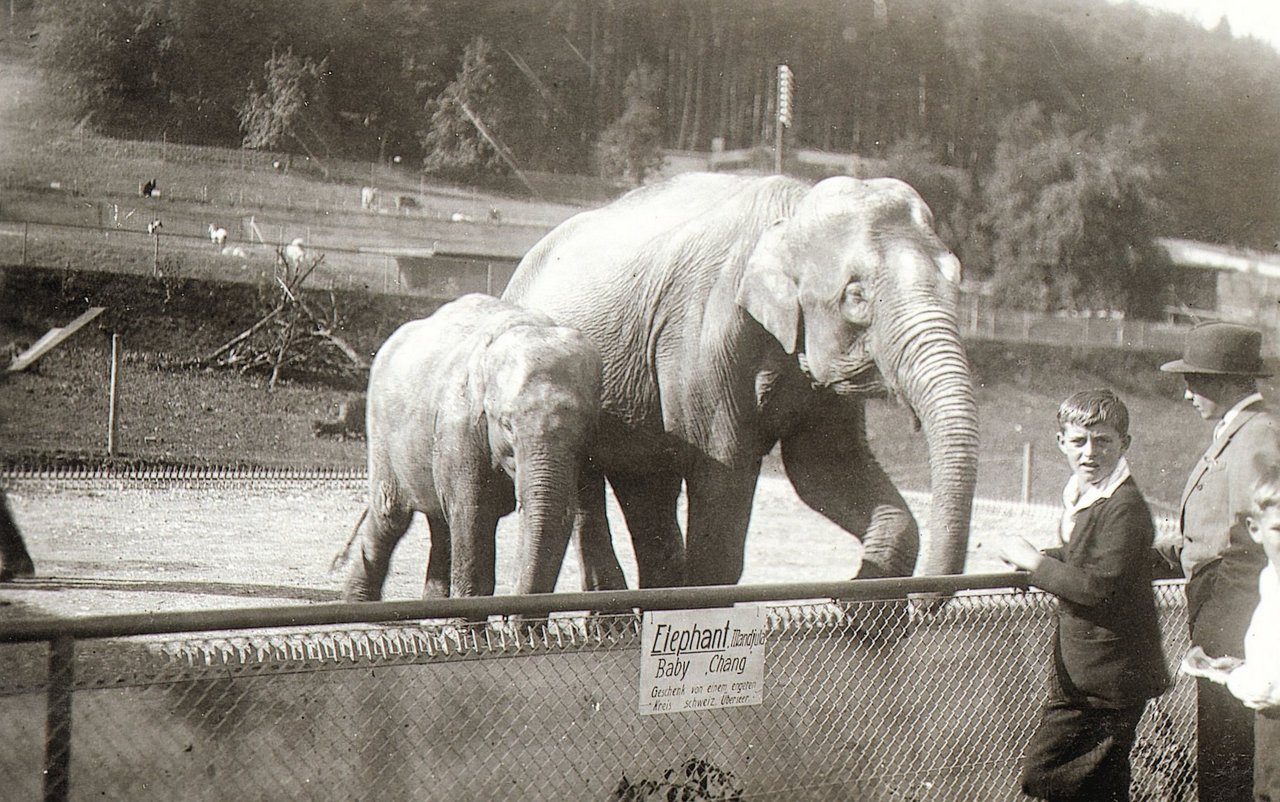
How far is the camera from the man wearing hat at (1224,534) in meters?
4.68

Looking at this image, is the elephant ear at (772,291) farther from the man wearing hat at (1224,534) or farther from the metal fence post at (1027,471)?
the metal fence post at (1027,471)

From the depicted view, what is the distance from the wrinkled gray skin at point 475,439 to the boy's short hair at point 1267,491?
8.35 ft

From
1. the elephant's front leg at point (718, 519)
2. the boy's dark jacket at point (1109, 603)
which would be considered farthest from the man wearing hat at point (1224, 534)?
the elephant's front leg at point (718, 519)

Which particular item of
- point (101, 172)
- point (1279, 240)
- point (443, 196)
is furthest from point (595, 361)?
point (1279, 240)

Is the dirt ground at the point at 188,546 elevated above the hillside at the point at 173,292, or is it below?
below

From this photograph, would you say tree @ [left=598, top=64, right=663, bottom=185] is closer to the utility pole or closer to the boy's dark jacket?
the utility pole

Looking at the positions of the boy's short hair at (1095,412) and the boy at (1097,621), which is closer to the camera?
the boy at (1097,621)

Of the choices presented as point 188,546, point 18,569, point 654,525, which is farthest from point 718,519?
point 18,569

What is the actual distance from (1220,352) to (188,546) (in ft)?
12.9

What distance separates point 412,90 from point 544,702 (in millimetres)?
2703

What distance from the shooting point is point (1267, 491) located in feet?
12.4

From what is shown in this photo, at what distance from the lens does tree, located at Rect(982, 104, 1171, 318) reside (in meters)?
7.73

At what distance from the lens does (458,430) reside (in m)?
5.62

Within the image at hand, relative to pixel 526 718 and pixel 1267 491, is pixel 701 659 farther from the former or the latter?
pixel 1267 491
